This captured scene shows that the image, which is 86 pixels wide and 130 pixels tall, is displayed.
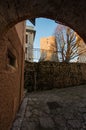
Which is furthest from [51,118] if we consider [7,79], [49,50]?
[49,50]

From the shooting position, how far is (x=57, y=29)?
1772cm

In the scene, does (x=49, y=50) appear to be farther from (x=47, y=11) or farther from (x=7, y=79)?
(x=47, y=11)

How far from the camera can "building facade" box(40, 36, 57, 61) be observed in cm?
1483

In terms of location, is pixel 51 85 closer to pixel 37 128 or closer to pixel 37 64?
pixel 37 64

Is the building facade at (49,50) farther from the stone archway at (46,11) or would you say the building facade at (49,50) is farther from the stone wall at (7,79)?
the stone archway at (46,11)

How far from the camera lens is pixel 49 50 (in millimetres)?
15266

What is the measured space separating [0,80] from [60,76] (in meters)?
8.43

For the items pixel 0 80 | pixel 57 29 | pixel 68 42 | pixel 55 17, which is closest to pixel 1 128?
pixel 0 80

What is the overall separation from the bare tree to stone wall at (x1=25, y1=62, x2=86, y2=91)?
4.64 metres

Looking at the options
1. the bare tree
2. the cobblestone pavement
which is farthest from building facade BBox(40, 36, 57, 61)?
the cobblestone pavement

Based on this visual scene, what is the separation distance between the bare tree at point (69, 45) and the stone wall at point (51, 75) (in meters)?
4.64

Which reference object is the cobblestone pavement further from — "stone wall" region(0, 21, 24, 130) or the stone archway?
the stone archway

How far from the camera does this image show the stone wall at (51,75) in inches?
394

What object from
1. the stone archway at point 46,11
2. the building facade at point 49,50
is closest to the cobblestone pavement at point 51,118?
the stone archway at point 46,11
